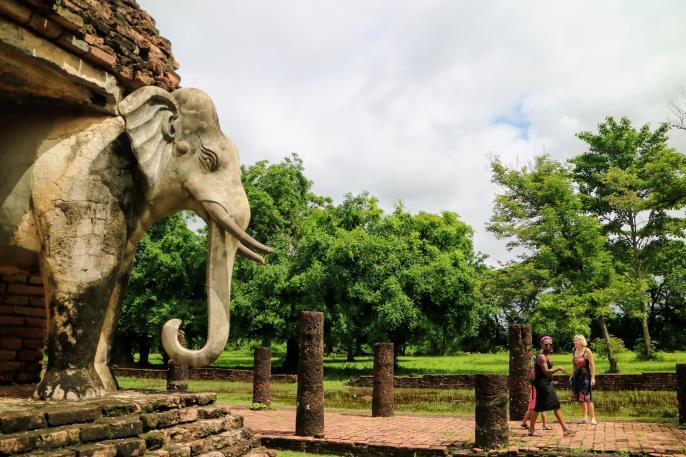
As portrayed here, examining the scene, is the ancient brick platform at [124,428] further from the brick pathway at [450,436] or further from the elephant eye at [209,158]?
the brick pathway at [450,436]

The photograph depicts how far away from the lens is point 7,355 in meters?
5.70

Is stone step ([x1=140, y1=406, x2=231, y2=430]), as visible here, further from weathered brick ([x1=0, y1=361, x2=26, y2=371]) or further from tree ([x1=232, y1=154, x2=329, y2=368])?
tree ([x1=232, y1=154, x2=329, y2=368])

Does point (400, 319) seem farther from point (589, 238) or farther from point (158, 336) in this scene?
point (158, 336)

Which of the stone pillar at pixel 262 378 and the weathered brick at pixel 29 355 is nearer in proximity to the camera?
the weathered brick at pixel 29 355

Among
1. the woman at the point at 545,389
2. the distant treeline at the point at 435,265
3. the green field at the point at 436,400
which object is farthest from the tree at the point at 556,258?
the woman at the point at 545,389

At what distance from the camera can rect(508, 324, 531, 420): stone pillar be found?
11.6 meters

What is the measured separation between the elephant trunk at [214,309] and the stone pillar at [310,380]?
16.1ft

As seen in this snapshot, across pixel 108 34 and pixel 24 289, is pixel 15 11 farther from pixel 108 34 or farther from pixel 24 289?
pixel 24 289

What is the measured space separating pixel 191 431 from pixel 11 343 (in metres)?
2.36

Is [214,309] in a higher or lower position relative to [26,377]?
higher

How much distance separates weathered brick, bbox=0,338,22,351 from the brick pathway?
4422 millimetres

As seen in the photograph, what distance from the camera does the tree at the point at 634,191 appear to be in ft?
68.0

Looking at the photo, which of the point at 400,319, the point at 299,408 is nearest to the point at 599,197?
the point at 400,319

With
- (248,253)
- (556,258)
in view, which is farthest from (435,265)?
(248,253)
